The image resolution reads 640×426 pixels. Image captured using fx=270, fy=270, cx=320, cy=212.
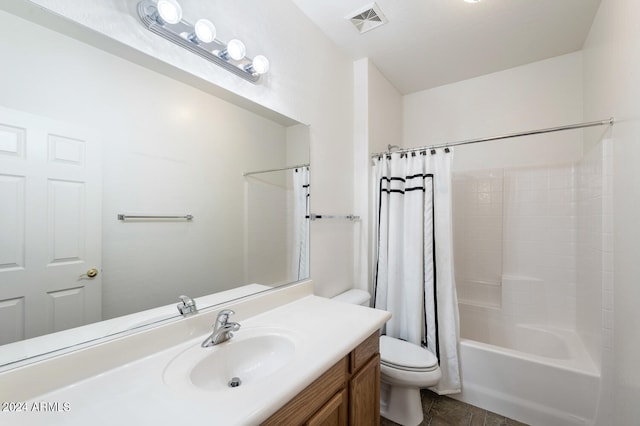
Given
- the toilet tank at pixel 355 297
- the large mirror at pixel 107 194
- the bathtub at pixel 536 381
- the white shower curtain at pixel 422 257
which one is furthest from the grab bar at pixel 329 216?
the bathtub at pixel 536 381

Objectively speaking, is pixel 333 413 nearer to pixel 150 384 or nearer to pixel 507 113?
pixel 150 384

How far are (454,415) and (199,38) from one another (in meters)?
2.54

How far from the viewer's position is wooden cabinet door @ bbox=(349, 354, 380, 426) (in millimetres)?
1099

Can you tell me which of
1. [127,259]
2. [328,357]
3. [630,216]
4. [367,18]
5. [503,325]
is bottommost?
[503,325]

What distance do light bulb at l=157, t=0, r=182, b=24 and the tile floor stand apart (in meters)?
2.36

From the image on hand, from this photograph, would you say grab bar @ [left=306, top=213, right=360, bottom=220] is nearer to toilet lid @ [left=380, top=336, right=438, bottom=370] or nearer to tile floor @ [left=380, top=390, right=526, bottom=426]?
toilet lid @ [left=380, top=336, right=438, bottom=370]

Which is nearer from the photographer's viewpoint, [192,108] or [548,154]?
[192,108]

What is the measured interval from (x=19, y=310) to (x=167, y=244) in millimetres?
415

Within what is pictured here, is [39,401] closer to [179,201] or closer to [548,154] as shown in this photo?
[179,201]

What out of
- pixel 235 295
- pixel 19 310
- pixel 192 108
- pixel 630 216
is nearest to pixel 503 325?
pixel 630 216

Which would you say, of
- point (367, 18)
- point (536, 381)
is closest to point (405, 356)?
point (536, 381)

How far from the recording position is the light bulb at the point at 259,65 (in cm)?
132

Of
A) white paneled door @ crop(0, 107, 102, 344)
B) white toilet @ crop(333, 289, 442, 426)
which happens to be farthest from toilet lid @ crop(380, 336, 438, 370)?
white paneled door @ crop(0, 107, 102, 344)

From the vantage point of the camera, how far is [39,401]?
68cm
